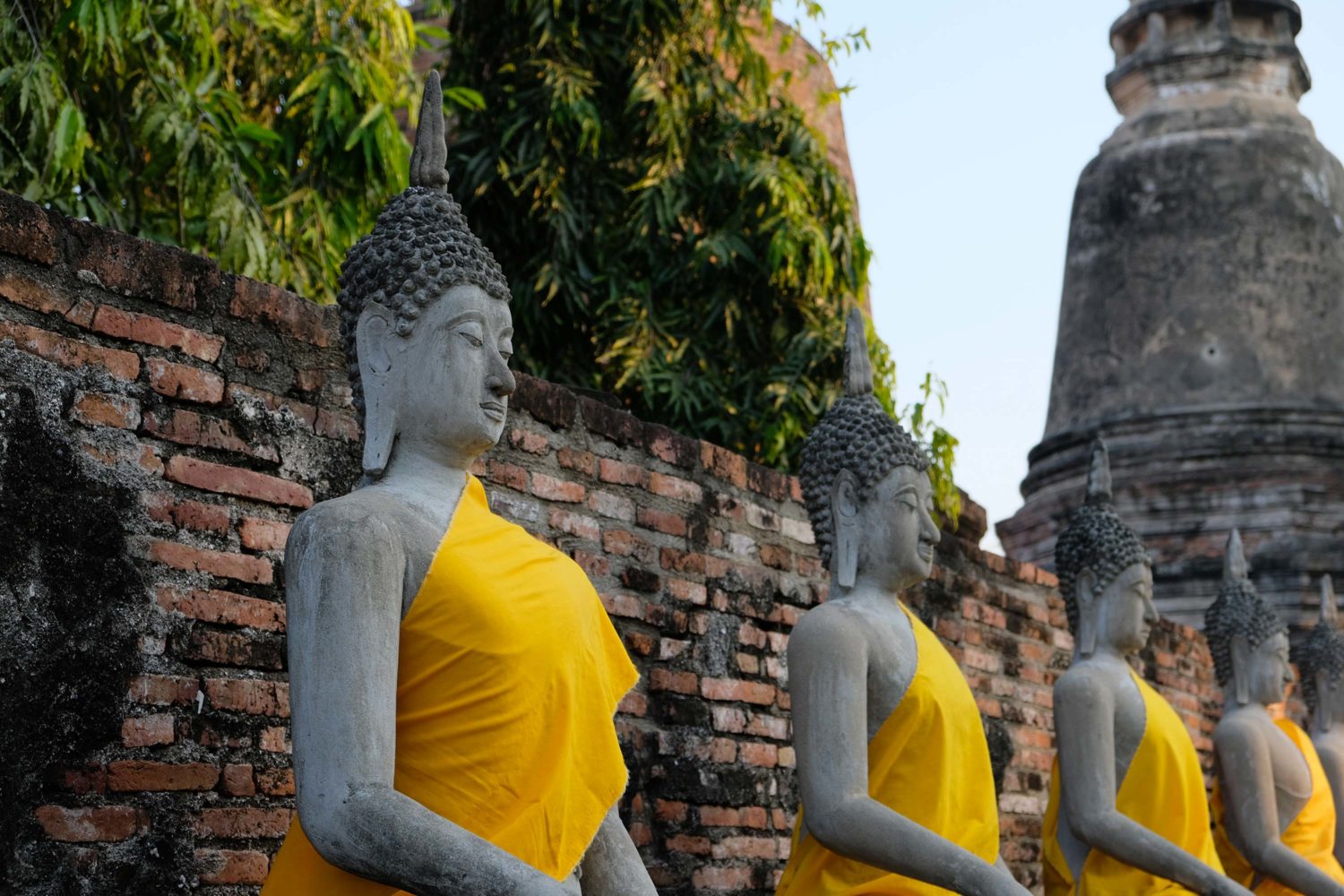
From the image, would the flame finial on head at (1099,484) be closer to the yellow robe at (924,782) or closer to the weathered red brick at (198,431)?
the yellow robe at (924,782)

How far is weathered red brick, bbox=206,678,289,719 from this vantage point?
352 centimetres

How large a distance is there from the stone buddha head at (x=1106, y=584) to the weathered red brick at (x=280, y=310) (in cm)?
230

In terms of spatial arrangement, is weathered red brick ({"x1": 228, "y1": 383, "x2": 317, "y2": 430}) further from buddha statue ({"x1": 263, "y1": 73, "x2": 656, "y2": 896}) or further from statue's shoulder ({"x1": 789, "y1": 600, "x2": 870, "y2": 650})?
statue's shoulder ({"x1": 789, "y1": 600, "x2": 870, "y2": 650})

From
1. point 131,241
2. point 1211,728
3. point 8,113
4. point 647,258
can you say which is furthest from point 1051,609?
point 131,241

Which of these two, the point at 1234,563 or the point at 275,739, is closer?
the point at 275,739

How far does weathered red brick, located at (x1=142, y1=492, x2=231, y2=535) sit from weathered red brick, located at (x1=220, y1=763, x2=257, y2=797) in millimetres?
450

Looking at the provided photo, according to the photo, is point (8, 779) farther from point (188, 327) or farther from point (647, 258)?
point (647, 258)

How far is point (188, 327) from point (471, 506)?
1091mm

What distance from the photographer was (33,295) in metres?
3.30

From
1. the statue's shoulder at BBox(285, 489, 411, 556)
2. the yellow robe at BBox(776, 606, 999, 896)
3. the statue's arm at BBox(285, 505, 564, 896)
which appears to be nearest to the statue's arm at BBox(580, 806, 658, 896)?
the statue's arm at BBox(285, 505, 564, 896)

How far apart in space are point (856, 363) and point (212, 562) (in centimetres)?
147

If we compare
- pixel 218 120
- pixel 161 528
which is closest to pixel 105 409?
pixel 161 528

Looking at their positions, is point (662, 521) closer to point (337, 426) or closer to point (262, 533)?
point (337, 426)

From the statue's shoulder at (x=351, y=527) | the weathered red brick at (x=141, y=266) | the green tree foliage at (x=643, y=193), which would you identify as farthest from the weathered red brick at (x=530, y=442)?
the green tree foliage at (x=643, y=193)
